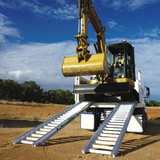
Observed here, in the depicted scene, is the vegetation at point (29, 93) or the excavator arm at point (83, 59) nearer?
the excavator arm at point (83, 59)

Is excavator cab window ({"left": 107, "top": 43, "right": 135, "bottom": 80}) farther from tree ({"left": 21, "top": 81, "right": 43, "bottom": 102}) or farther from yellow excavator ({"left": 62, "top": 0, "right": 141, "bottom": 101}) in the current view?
tree ({"left": 21, "top": 81, "right": 43, "bottom": 102})

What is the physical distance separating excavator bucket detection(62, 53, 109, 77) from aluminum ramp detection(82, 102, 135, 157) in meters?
1.86

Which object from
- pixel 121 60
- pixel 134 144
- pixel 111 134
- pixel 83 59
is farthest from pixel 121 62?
pixel 111 134

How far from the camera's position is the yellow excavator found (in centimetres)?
655

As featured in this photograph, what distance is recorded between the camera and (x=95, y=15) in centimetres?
891

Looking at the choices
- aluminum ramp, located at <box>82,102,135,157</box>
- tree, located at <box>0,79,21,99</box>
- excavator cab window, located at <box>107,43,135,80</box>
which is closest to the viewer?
aluminum ramp, located at <box>82,102,135,157</box>

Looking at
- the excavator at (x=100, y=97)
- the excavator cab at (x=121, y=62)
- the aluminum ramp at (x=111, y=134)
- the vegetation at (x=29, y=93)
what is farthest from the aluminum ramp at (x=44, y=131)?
the vegetation at (x=29, y=93)

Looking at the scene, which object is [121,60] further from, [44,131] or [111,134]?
[44,131]

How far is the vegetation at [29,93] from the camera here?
48062 millimetres

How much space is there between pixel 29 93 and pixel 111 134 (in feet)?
164

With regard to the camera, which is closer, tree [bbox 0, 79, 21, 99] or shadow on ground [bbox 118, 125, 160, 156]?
shadow on ground [bbox 118, 125, 160, 156]

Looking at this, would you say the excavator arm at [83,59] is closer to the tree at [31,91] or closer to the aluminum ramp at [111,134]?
the aluminum ramp at [111,134]

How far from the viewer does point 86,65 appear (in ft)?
21.4

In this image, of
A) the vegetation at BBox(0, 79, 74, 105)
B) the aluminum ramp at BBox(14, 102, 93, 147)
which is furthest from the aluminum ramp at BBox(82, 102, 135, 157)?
the vegetation at BBox(0, 79, 74, 105)
